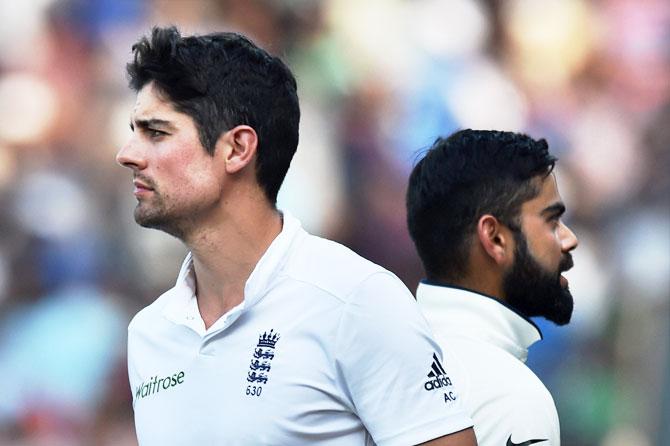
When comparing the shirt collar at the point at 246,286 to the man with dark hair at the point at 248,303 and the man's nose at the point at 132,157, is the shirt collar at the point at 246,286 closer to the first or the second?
the man with dark hair at the point at 248,303

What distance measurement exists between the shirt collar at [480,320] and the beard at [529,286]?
6 centimetres

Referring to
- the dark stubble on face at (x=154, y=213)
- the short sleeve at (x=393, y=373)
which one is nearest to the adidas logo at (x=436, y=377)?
the short sleeve at (x=393, y=373)

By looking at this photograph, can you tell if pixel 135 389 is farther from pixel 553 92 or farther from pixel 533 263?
pixel 553 92

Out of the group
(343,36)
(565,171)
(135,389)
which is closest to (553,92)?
(565,171)

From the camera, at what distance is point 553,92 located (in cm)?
770

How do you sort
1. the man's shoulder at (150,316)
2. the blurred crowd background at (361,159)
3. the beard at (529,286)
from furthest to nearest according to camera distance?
the blurred crowd background at (361,159)
the beard at (529,286)
the man's shoulder at (150,316)

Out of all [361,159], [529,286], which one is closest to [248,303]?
[529,286]

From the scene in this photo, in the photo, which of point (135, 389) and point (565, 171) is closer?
point (135, 389)

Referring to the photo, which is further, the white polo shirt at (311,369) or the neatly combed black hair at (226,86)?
the neatly combed black hair at (226,86)

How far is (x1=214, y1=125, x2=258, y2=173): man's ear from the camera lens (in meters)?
2.68

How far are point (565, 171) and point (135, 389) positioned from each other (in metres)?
5.12

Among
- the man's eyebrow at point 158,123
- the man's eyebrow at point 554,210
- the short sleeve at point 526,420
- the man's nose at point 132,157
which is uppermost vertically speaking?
the man's eyebrow at point 158,123

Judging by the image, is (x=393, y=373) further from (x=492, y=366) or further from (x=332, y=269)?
(x=492, y=366)

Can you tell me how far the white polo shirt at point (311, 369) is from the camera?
2.40 m
